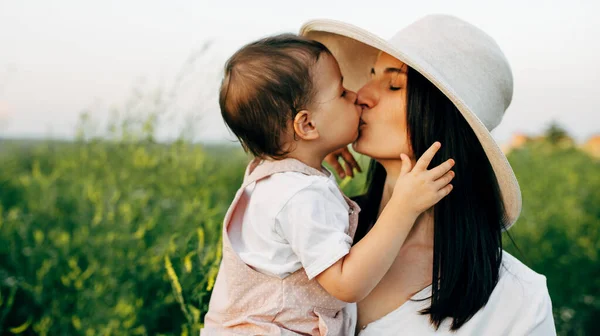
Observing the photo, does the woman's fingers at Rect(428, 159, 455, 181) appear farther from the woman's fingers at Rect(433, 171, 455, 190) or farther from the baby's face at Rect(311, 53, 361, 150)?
the baby's face at Rect(311, 53, 361, 150)

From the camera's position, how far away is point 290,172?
1789 millimetres

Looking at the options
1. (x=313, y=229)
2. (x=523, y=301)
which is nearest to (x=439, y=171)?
(x=313, y=229)

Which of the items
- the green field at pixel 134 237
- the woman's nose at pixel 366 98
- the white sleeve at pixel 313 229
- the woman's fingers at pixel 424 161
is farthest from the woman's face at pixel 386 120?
the green field at pixel 134 237

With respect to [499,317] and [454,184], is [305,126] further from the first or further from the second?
[499,317]

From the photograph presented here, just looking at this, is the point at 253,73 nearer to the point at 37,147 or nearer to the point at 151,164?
the point at 151,164

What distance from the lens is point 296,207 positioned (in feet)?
5.48

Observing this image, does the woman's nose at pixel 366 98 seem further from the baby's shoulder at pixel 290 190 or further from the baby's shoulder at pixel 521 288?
the baby's shoulder at pixel 521 288

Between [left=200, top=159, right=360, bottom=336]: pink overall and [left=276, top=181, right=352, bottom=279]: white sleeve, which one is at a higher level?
[left=276, top=181, right=352, bottom=279]: white sleeve

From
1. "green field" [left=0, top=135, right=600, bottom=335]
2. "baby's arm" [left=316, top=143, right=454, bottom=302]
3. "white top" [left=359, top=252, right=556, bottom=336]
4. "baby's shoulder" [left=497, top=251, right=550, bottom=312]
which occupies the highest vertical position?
"baby's arm" [left=316, top=143, right=454, bottom=302]

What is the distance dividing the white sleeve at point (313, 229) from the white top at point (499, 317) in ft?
1.22

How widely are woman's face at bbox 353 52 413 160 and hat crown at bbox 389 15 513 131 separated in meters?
0.09

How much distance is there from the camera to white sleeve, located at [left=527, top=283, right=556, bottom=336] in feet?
6.29

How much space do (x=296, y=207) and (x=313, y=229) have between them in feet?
0.24

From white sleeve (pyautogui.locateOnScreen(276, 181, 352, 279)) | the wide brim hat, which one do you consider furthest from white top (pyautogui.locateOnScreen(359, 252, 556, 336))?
white sleeve (pyautogui.locateOnScreen(276, 181, 352, 279))
